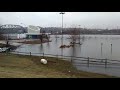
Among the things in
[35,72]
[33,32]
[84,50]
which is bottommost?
[84,50]

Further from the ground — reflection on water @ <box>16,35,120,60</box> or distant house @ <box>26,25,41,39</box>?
distant house @ <box>26,25,41,39</box>

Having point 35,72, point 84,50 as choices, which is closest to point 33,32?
point 84,50

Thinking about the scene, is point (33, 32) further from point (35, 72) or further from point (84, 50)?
point (35, 72)

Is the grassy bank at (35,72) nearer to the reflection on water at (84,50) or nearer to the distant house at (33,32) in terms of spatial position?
the reflection on water at (84,50)

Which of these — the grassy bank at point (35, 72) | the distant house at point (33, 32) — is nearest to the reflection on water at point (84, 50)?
the grassy bank at point (35, 72)

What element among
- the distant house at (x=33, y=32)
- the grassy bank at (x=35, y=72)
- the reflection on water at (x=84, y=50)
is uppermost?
the distant house at (x=33, y=32)

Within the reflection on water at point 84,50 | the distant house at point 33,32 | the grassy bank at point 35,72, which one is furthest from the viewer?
the distant house at point 33,32

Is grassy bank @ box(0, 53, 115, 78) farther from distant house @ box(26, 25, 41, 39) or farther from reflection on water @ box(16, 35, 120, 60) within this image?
distant house @ box(26, 25, 41, 39)

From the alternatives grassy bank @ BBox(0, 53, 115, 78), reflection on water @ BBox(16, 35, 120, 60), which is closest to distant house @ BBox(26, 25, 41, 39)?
reflection on water @ BBox(16, 35, 120, 60)
